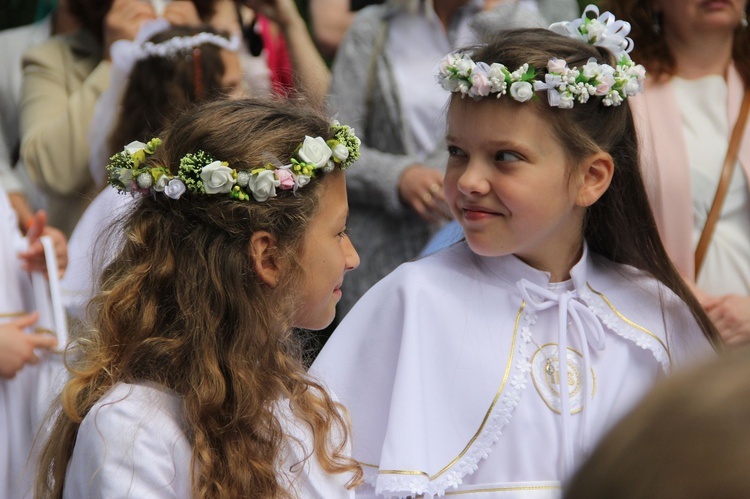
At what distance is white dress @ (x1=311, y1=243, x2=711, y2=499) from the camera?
8.83 ft

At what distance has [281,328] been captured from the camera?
245cm

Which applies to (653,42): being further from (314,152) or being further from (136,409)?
(136,409)

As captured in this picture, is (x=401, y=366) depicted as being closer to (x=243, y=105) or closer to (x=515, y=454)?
(x=515, y=454)

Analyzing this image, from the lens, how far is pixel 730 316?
3178mm

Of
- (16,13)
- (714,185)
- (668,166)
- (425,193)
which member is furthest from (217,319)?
(16,13)

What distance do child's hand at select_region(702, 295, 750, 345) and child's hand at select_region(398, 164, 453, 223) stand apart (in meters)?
1.00

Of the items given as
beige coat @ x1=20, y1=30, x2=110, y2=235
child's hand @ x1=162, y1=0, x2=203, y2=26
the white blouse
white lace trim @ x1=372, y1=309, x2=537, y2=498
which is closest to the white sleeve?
white lace trim @ x1=372, y1=309, x2=537, y2=498

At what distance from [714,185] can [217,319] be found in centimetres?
193

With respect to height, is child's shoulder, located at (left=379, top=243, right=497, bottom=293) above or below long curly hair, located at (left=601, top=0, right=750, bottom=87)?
below

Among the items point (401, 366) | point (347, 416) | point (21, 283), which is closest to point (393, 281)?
point (401, 366)

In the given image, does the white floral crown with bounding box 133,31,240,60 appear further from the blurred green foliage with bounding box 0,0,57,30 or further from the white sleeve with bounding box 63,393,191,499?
the blurred green foliage with bounding box 0,0,57,30

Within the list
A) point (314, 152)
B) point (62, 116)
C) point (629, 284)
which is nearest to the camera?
point (314, 152)

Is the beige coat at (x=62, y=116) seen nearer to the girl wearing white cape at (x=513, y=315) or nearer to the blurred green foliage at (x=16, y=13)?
the girl wearing white cape at (x=513, y=315)

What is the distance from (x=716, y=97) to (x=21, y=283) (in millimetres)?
2447
